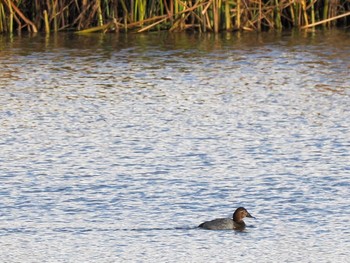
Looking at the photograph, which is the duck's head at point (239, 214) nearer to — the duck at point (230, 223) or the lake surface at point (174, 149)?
the duck at point (230, 223)

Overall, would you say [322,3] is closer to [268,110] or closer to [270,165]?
[268,110]

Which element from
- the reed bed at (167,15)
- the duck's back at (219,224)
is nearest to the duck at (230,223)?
the duck's back at (219,224)

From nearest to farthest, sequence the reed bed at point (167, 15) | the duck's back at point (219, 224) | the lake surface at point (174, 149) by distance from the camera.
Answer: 1. the lake surface at point (174, 149)
2. the duck's back at point (219, 224)
3. the reed bed at point (167, 15)

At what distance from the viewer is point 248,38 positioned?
679 inches

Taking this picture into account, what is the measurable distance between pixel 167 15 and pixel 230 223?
10.0 meters

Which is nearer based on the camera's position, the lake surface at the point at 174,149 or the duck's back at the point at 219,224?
the lake surface at the point at 174,149

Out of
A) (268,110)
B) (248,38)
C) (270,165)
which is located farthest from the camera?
(248,38)

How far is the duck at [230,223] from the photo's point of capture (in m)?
7.80

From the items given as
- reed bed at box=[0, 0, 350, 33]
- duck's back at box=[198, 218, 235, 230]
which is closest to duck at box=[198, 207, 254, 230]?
duck's back at box=[198, 218, 235, 230]

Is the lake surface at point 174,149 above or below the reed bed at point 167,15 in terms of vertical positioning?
below

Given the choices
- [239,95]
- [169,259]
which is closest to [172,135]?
[239,95]

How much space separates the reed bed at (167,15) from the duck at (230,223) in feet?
31.1

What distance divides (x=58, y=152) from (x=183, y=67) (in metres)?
4.88

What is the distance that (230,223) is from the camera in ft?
25.8
